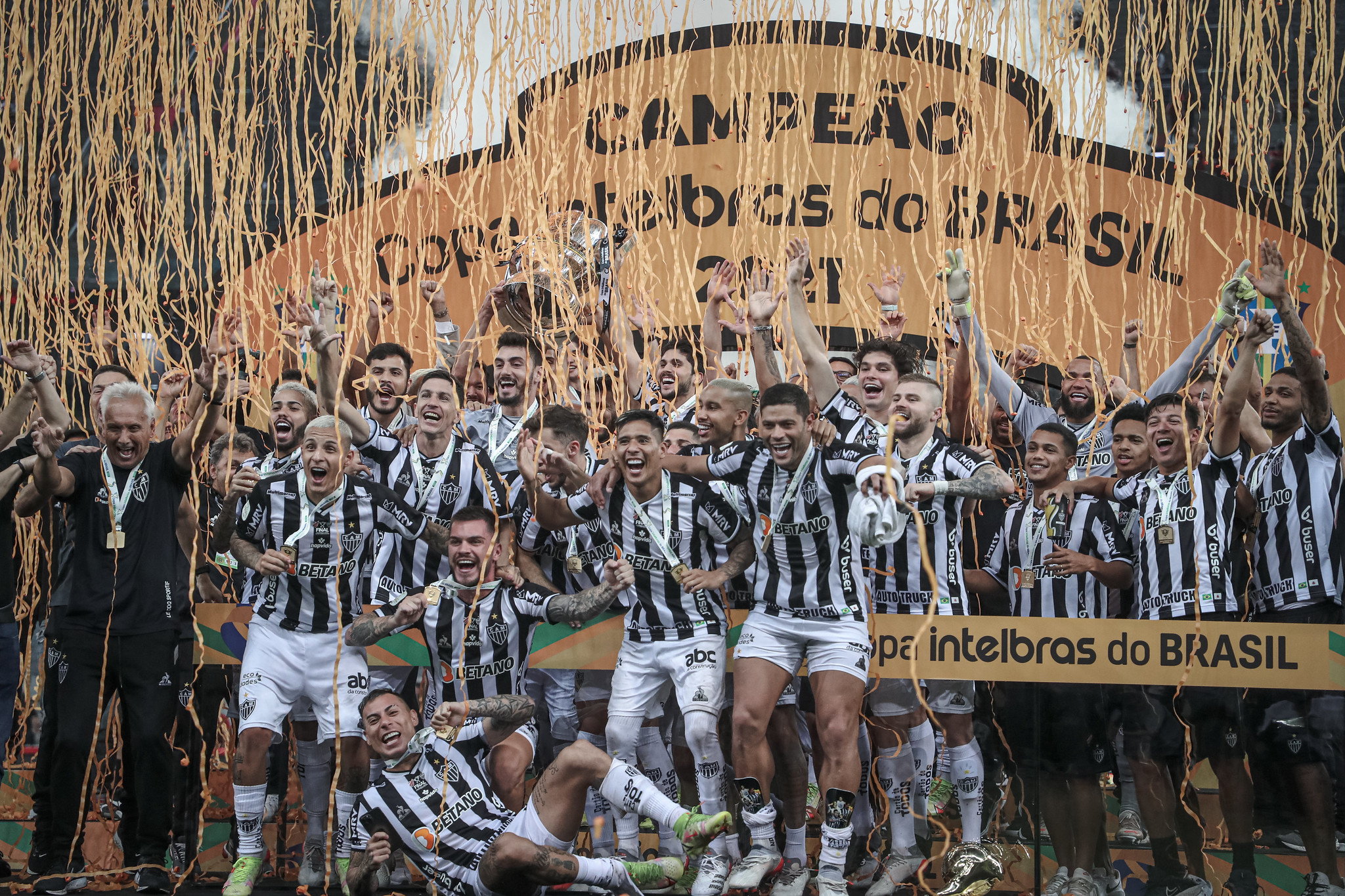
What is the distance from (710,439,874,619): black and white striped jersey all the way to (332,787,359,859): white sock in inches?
68.4

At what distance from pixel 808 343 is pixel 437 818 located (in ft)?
8.22

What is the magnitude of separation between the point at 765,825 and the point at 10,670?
312cm

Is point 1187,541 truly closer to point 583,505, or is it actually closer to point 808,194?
point 583,505

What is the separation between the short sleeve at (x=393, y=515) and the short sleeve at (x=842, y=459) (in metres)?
1.68

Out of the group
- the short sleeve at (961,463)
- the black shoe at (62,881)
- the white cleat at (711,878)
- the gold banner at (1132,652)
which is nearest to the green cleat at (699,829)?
the white cleat at (711,878)

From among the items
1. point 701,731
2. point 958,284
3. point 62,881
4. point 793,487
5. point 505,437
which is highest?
point 958,284

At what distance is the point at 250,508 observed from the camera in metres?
4.70

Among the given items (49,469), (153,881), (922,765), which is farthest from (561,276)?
(153,881)

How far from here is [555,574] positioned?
16.8 feet

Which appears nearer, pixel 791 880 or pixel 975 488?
pixel 791 880

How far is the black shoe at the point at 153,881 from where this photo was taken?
4242 millimetres

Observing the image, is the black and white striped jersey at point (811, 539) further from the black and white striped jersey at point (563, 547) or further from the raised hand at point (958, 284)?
the raised hand at point (958, 284)

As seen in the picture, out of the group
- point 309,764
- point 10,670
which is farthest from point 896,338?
point 10,670

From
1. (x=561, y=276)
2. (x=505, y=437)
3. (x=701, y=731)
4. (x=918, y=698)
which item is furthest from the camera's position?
(x=561, y=276)
